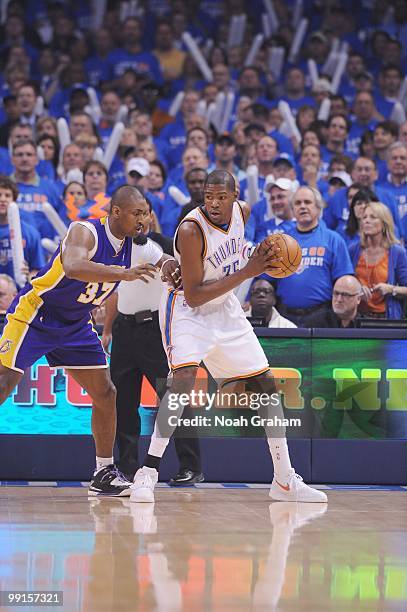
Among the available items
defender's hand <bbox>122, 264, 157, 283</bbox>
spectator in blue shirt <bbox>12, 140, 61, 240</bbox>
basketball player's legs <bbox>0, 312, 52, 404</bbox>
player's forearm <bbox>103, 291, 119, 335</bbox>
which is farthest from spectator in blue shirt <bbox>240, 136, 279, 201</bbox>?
defender's hand <bbox>122, 264, 157, 283</bbox>

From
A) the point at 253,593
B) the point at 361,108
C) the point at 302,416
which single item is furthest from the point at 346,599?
the point at 361,108

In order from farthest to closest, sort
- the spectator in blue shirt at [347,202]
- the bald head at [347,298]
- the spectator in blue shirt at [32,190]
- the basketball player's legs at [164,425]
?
1. the spectator in blue shirt at [32,190]
2. the spectator in blue shirt at [347,202]
3. the bald head at [347,298]
4. the basketball player's legs at [164,425]

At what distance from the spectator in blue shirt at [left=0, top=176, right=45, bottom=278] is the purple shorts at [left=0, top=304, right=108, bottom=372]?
2842 mm

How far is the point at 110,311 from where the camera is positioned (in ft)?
25.9

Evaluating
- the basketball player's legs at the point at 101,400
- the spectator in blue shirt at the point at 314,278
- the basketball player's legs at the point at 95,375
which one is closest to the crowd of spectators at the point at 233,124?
the spectator in blue shirt at the point at 314,278

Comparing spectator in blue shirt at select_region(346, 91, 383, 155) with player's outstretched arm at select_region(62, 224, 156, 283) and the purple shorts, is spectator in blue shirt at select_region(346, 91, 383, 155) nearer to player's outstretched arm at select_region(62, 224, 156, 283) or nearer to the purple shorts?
the purple shorts

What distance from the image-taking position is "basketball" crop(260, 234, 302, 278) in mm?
6617

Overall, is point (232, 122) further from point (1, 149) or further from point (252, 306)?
point (252, 306)

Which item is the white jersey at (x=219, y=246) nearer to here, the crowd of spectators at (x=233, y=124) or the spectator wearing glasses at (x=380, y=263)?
the crowd of spectators at (x=233, y=124)

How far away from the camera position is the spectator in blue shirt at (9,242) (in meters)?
9.92

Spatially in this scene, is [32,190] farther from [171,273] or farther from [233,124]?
[233,124]

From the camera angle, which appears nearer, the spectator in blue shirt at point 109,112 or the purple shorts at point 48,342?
the purple shorts at point 48,342

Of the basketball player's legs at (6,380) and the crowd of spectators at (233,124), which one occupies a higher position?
the crowd of spectators at (233,124)

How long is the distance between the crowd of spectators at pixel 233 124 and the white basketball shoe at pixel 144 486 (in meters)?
2.19
